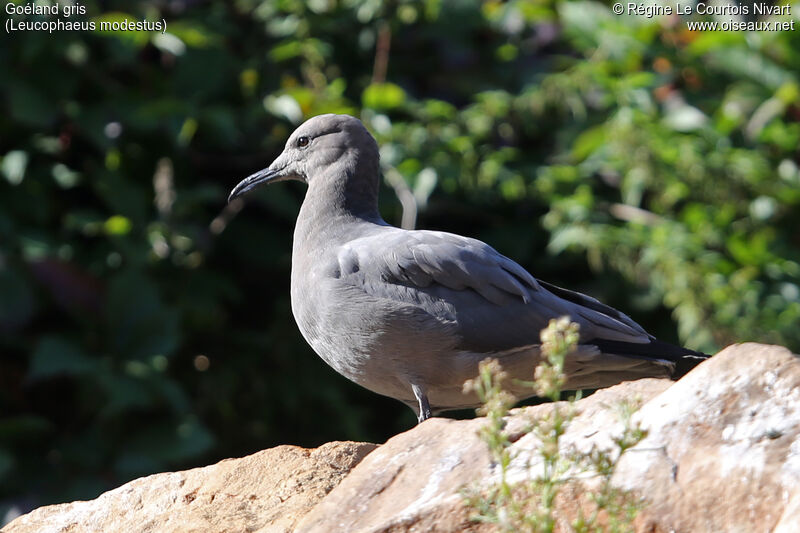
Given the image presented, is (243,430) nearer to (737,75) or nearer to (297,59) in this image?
(297,59)

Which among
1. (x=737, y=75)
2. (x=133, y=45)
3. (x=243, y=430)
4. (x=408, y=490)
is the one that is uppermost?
(x=133, y=45)

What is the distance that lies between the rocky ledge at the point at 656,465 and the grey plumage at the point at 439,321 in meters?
0.77

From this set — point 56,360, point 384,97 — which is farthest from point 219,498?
point 384,97

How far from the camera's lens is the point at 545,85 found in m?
5.63

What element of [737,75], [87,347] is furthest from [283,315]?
[737,75]

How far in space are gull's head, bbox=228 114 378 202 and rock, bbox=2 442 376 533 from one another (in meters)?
1.33

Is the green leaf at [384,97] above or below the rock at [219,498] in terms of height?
above

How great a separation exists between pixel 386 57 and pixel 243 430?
7.15 feet

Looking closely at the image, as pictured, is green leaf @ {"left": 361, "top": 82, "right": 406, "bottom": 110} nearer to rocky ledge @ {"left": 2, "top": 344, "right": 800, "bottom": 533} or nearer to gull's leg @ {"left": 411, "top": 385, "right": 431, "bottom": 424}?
gull's leg @ {"left": 411, "top": 385, "right": 431, "bottom": 424}

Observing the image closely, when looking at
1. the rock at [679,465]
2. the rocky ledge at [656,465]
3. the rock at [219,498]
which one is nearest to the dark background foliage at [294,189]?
the rock at [219,498]

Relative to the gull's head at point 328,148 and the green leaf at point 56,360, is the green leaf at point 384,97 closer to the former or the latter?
the gull's head at point 328,148

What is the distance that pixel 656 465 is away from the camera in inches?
87.1

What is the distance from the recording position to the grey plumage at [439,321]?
3359mm

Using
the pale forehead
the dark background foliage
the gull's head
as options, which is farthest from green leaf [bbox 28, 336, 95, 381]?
the pale forehead
